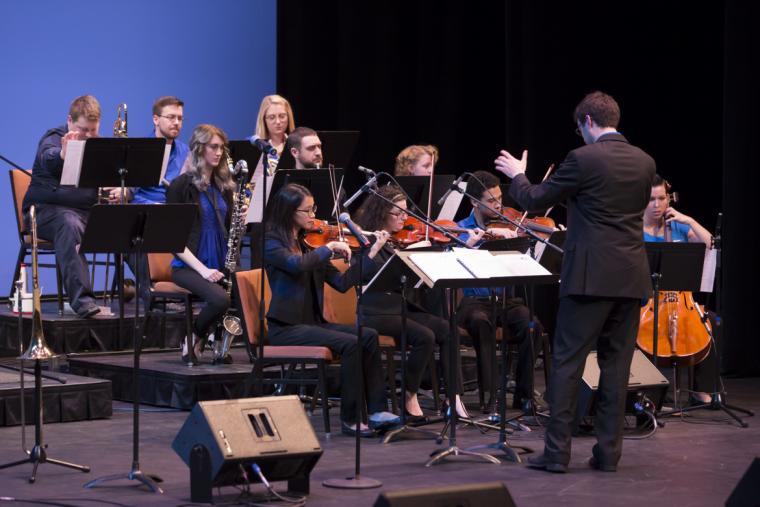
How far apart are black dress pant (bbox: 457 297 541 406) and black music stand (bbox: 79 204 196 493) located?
2021mm

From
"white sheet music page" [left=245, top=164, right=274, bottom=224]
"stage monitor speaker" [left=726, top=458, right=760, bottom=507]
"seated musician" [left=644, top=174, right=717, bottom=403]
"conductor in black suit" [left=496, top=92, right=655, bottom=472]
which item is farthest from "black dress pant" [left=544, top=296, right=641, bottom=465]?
"white sheet music page" [left=245, top=164, right=274, bottom=224]

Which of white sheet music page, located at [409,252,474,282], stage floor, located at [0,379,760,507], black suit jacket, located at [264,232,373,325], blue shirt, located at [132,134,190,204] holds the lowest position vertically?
stage floor, located at [0,379,760,507]

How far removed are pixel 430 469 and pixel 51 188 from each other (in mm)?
3441

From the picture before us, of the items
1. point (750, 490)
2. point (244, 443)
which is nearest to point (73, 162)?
point (244, 443)

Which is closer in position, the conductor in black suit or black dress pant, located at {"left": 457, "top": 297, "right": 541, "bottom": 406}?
the conductor in black suit

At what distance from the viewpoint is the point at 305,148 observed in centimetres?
688

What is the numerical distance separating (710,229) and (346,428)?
3421 mm

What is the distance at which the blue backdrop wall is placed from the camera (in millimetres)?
8906

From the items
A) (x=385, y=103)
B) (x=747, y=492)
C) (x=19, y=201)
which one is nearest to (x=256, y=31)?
(x=385, y=103)

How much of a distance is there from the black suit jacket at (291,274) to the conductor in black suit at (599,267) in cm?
112

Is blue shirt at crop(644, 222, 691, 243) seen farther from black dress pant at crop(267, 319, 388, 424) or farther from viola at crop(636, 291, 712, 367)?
black dress pant at crop(267, 319, 388, 424)

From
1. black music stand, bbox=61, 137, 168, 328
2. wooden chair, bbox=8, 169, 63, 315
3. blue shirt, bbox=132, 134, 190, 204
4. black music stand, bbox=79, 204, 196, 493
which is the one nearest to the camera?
black music stand, bbox=79, 204, 196, 493

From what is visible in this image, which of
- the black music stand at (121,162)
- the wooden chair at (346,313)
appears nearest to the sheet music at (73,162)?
the black music stand at (121,162)

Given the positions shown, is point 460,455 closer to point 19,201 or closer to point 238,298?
point 238,298
